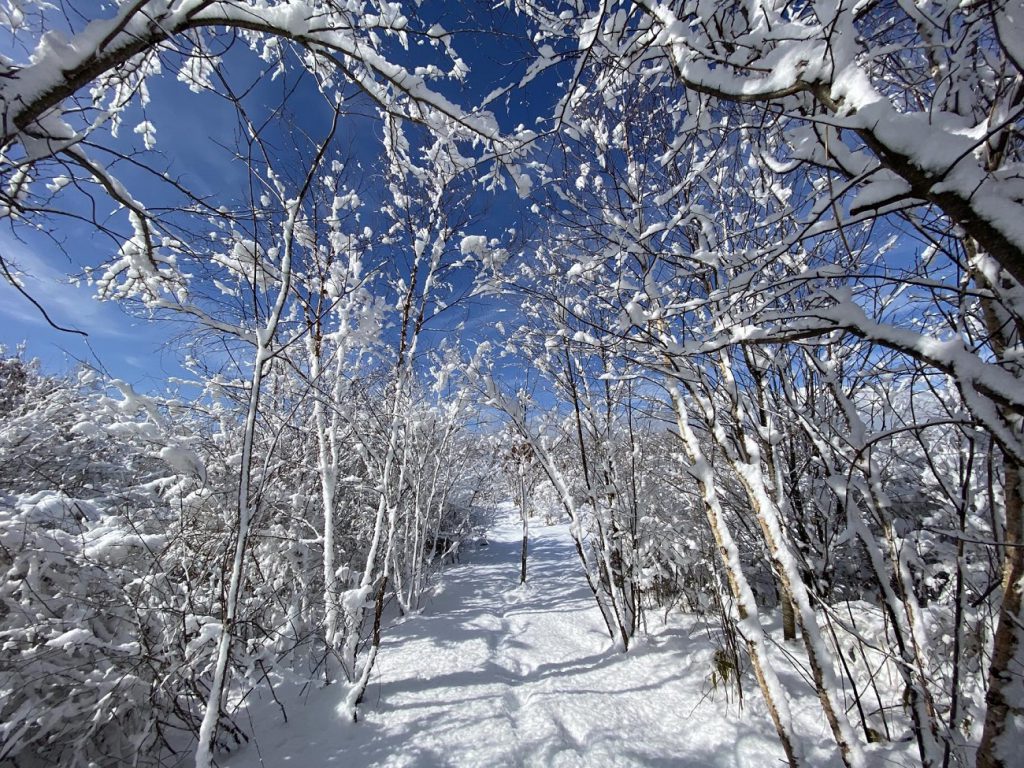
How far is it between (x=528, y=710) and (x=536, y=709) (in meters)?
0.08

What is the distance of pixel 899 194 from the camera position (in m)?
1.02

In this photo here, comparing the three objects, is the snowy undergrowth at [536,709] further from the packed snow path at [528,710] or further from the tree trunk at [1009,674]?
the tree trunk at [1009,674]

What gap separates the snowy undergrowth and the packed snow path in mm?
12

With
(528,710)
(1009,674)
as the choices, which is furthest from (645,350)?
(528,710)

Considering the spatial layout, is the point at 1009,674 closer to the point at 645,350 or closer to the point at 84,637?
the point at 645,350

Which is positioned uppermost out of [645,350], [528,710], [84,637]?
[645,350]

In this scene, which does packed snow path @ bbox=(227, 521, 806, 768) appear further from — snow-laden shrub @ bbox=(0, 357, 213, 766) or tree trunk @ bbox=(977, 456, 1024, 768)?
tree trunk @ bbox=(977, 456, 1024, 768)

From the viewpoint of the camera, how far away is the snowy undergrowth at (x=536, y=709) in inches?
121

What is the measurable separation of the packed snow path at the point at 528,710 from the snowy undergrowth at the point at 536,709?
12 millimetres

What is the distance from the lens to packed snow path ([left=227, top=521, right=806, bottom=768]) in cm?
308

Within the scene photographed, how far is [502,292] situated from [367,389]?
80.9 inches

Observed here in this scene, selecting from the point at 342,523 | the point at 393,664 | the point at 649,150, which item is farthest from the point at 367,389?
the point at 342,523

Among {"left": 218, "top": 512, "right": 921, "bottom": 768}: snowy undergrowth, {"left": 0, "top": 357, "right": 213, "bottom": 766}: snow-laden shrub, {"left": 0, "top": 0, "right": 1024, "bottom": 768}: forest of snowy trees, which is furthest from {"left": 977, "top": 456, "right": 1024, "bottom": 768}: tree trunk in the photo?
{"left": 0, "top": 357, "right": 213, "bottom": 766}: snow-laden shrub

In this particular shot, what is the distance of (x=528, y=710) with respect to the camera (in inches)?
147
